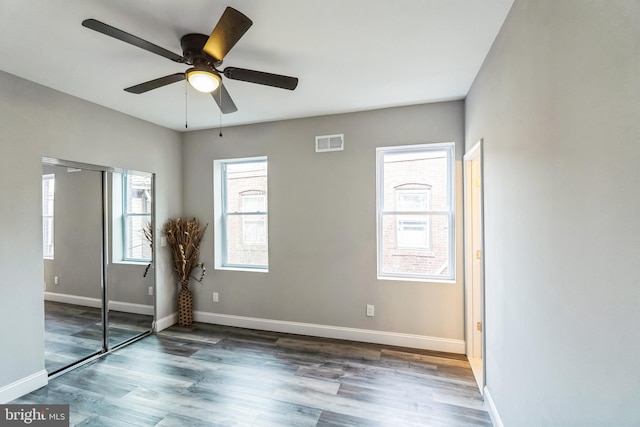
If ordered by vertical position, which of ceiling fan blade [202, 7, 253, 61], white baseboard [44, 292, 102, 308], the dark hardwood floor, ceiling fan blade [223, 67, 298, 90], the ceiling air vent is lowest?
the dark hardwood floor

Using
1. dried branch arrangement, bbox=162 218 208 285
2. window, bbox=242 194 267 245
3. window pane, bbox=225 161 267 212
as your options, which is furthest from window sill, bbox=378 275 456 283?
dried branch arrangement, bbox=162 218 208 285

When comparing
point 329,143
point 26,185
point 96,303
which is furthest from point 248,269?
point 26,185

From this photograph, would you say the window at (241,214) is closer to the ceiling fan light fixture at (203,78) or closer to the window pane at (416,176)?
the window pane at (416,176)

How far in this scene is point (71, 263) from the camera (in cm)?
291

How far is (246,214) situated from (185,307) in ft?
5.02

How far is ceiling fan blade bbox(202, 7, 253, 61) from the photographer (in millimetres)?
1413

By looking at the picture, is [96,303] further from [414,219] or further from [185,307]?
[414,219]

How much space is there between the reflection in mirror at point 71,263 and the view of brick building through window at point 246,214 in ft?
4.95

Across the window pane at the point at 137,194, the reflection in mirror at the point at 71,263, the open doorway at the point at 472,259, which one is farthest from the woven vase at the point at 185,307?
the open doorway at the point at 472,259

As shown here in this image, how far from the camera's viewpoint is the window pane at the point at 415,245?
3244 mm

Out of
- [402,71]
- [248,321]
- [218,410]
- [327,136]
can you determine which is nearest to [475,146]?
[402,71]

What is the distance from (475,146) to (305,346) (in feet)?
8.93

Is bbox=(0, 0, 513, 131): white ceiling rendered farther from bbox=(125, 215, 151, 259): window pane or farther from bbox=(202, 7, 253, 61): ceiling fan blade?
bbox=(125, 215, 151, 259): window pane

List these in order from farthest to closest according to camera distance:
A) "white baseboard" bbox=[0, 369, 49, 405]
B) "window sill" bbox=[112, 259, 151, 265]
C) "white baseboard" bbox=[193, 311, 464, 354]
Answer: "window sill" bbox=[112, 259, 151, 265]
"white baseboard" bbox=[193, 311, 464, 354]
"white baseboard" bbox=[0, 369, 49, 405]
